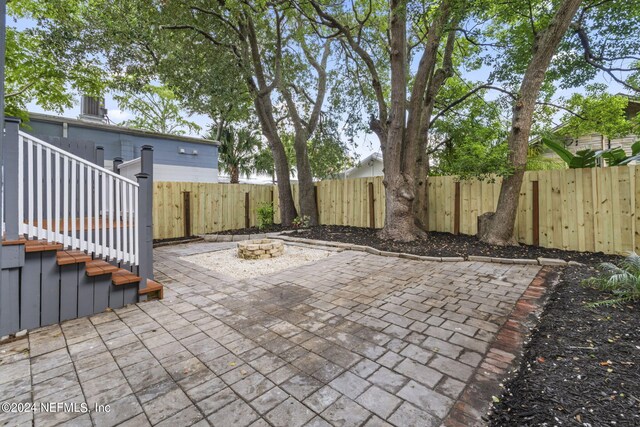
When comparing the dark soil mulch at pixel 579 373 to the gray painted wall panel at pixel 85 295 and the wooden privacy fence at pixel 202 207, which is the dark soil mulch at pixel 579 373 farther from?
the wooden privacy fence at pixel 202 207

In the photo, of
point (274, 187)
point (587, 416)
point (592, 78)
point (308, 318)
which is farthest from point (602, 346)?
point (274, 187)

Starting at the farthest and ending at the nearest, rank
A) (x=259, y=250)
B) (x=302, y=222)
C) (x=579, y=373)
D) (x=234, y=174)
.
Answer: (x=234, y=174), (x=302, y=222), (x=259, y=250), (x=579, y=373)

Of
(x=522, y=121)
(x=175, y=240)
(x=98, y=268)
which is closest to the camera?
(x=98, y=268)

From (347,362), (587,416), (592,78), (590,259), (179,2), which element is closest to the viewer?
(587,416)

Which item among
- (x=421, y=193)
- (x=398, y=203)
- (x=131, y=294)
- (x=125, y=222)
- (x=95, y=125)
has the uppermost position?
(x=95, y=125)

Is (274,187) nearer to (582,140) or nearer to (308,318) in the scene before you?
(308,318)

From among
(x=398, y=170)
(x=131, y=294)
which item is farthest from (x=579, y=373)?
(x=398, y=170)

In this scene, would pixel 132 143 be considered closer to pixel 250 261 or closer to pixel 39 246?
pixel 250 261

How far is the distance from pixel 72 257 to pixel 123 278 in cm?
49

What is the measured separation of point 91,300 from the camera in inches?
108

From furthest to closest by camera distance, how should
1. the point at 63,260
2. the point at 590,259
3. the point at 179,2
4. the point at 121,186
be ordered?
1. the point at 179,2
2. the point at 590,259
3. the point at 121,186
4. the point at 63,260

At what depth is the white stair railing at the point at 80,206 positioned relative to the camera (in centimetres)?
248

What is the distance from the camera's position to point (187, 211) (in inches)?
303

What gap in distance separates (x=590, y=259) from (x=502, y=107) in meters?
4.48
